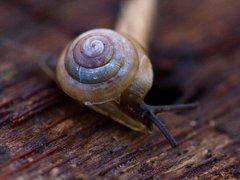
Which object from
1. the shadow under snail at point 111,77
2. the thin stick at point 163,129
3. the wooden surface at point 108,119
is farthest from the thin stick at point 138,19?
the thin stick at point 163,129

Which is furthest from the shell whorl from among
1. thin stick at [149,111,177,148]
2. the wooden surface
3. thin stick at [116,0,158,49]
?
thin stick at [116,0,158,49]

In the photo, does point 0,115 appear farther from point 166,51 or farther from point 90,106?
point 166,51

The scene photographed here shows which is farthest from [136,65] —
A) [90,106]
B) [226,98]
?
[226,98]

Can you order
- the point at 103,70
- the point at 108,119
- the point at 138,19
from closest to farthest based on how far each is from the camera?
1. the point at 103,70
2. the point at 108,119
3. the point at 138,19

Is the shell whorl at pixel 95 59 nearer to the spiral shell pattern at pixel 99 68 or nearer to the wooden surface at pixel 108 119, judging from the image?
the spiral shell pattern at pixel 99 68

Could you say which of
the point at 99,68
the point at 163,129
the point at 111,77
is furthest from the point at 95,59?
the point at 163,129

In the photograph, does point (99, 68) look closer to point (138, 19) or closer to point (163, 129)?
point (163, 129)

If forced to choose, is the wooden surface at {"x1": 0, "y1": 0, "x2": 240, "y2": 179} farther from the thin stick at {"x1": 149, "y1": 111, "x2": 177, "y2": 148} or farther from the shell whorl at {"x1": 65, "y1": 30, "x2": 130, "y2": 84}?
the shell whorl at {"x1": 65, "y1": 30, "x2": 130, "y2": 84}
